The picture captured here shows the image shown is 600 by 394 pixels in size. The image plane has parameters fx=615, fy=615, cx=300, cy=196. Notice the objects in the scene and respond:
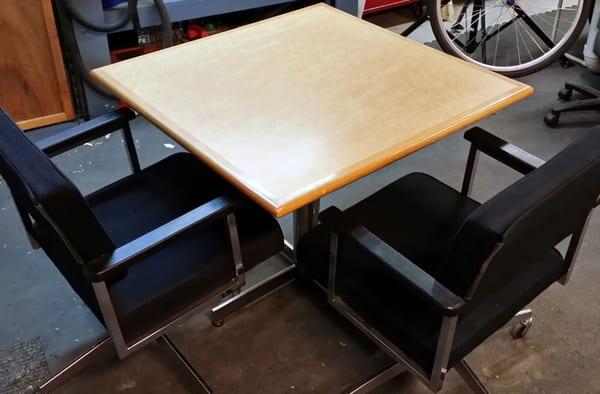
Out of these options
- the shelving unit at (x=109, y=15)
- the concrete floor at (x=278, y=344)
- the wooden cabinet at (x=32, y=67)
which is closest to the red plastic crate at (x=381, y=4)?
Answer: the shelving unit at (x=109, y=15)

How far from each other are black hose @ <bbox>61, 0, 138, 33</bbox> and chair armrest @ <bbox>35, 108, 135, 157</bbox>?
1059 mm

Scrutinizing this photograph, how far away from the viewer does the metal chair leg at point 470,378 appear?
161 cm

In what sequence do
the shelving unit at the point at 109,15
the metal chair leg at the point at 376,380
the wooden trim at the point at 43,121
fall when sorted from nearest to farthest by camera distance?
the metal chair leg at the point at 376,380, the shelving unit at the point at 109,15, the wooden trim at the point at 43,121

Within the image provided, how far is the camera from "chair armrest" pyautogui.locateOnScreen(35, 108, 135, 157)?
1542 millimetres

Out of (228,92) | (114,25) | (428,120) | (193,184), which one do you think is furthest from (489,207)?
(114,25)

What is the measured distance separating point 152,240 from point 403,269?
0.51m

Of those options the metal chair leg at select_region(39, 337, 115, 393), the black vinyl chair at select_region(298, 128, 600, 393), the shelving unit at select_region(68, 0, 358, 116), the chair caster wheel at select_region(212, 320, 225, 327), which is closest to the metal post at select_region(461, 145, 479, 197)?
A: the black vinyl chair at select_region(298, 128, 600, 393)

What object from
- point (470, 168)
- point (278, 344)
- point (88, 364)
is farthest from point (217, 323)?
point (470, 168)

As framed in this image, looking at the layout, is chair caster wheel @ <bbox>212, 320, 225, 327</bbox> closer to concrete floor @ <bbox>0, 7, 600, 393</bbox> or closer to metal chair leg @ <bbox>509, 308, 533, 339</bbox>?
concrete floor @ <bbox>0, 7, 600, 393</bbox>

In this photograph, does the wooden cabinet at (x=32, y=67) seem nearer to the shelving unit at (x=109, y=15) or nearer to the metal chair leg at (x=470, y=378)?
the shelving unit at (x=109, y=15)

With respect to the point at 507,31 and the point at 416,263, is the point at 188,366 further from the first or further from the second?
the point at 507,31

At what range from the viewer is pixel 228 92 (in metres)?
1.57

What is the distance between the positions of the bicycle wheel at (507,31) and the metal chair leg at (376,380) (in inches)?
73.1

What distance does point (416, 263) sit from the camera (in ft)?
4.91
